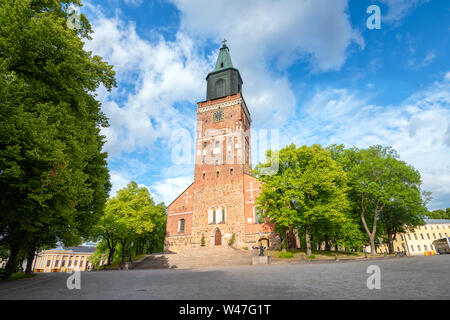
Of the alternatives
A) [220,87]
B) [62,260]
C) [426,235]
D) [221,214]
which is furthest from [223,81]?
[62,260]

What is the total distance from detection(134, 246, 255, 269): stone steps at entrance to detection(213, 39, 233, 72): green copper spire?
3095 centimetres

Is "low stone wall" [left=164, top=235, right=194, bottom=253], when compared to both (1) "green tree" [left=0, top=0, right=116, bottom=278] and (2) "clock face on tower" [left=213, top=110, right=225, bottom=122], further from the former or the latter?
(1) "green tree" [left=0, top=0, right=116, bottom=278]

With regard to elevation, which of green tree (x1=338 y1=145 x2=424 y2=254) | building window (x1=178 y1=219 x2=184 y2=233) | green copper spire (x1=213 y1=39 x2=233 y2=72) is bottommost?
building window (x1=178 y1=219 x2=184 y2=233)

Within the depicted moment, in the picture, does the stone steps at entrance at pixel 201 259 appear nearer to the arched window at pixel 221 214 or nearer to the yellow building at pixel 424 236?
the arched window at pixel 221 214

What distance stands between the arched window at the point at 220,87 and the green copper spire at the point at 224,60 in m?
2.52

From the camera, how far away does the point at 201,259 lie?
85.6 ft

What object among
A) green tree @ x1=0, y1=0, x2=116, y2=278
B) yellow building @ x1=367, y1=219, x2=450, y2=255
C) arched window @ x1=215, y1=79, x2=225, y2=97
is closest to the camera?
green tree @ x1=0, y1=0, x2=116, y2=278

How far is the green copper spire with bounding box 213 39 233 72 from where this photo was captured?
1691 inches

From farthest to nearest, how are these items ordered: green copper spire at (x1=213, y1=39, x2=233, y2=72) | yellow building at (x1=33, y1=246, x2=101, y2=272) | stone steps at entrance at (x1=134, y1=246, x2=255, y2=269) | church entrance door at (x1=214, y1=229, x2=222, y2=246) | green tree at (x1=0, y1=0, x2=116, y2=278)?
1. yellow building at (x1=33, y1=246, x2=101, y2=272)
2. green copper spire at (x1=213, y1=39, x2=233, y2=72)
3. church entrance door at (x1=214, y1=229, x2=222, y2=246)
4. stone steps at entrance at (x1=134, y1=246, x2=255, y2=269)
5. green tree at (x1=0, y1=0, x2=116, y2=278)

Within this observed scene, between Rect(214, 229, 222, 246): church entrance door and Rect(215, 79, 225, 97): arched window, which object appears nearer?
Rect(214, 229, 222, 246): church entrance door

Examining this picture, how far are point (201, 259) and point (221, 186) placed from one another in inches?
486

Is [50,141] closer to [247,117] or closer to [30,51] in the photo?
[30,51]

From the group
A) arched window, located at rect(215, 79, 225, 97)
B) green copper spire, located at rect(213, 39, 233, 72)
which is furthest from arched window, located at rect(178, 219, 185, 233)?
green copper spire, located at rect(213, 39, 233, 72)
